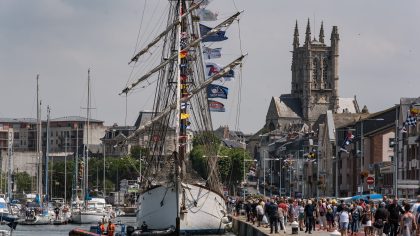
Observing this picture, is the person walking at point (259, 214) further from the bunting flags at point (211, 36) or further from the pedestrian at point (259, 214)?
the bunting flags at point (211, 36)

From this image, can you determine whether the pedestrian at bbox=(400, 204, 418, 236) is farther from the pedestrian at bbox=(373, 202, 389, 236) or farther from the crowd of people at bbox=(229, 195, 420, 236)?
the pedestrian at bbox=(373, 202, 389, 236)

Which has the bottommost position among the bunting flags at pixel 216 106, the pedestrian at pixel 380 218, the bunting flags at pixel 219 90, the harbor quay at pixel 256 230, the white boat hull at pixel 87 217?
the white boat hull at pixel 87 217

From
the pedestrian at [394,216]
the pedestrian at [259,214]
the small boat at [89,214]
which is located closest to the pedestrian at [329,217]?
the pedestrian at [259,214]

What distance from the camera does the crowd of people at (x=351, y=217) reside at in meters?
54.5

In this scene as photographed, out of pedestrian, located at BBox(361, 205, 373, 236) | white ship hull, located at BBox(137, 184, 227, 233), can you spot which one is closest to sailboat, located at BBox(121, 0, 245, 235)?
white ship hull, located at BBox(137, 184, 227, 233)

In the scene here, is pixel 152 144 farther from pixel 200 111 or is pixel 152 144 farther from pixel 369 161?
pixel 369 161

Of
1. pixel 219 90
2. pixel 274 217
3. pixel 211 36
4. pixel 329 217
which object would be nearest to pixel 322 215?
pixel 329 217

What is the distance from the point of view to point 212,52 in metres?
108

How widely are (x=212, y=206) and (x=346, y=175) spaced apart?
242 ft

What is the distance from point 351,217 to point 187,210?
19.0 metres

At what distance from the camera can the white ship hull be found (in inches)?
3410

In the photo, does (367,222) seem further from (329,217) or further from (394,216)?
(329,217)

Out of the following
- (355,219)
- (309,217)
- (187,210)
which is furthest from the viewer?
(187,210)

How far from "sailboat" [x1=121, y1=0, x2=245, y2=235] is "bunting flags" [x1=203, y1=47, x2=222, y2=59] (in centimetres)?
361
